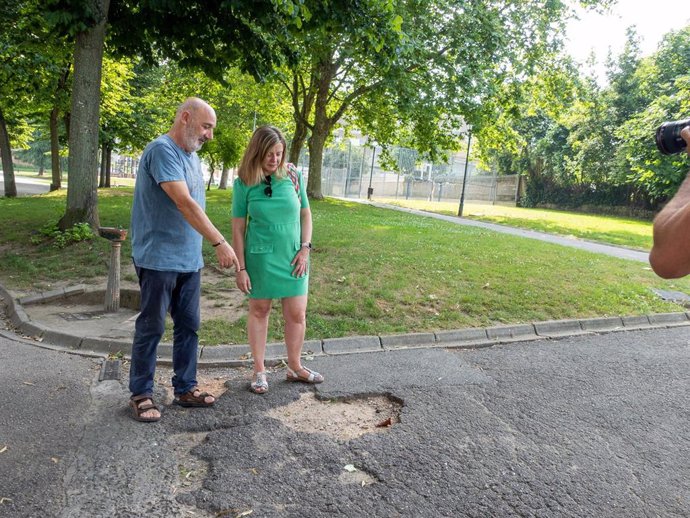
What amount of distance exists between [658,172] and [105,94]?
2639cm

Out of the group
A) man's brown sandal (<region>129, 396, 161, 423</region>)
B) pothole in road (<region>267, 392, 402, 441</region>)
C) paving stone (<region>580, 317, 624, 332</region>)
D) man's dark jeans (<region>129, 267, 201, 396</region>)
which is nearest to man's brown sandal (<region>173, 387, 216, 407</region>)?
man's dark jeans (<region>129, 267, 201, 396</region>)

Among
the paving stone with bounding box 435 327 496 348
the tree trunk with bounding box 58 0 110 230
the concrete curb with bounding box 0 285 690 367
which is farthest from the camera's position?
the tree trunk with bounding box 58 0 110 230

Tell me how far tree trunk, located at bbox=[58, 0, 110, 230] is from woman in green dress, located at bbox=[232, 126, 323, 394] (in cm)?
622

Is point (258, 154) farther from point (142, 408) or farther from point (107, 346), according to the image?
point (107, 346)

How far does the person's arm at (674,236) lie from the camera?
142cm

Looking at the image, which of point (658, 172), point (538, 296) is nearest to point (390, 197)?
point (658, 172)

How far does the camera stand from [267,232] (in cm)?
402

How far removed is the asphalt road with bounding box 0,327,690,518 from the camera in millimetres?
2740

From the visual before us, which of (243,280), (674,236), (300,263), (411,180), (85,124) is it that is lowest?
(243,280)

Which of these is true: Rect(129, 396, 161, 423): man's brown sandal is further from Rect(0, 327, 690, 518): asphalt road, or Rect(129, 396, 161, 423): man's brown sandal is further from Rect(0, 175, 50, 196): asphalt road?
Rect(0, 175, 50, 196): asphalt road

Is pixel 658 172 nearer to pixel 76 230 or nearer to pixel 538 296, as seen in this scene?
pixel 538 296

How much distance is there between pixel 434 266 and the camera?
8516mm

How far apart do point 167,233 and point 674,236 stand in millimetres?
3008

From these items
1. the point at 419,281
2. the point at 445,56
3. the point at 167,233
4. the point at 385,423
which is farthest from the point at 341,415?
A: the point at 445,56
